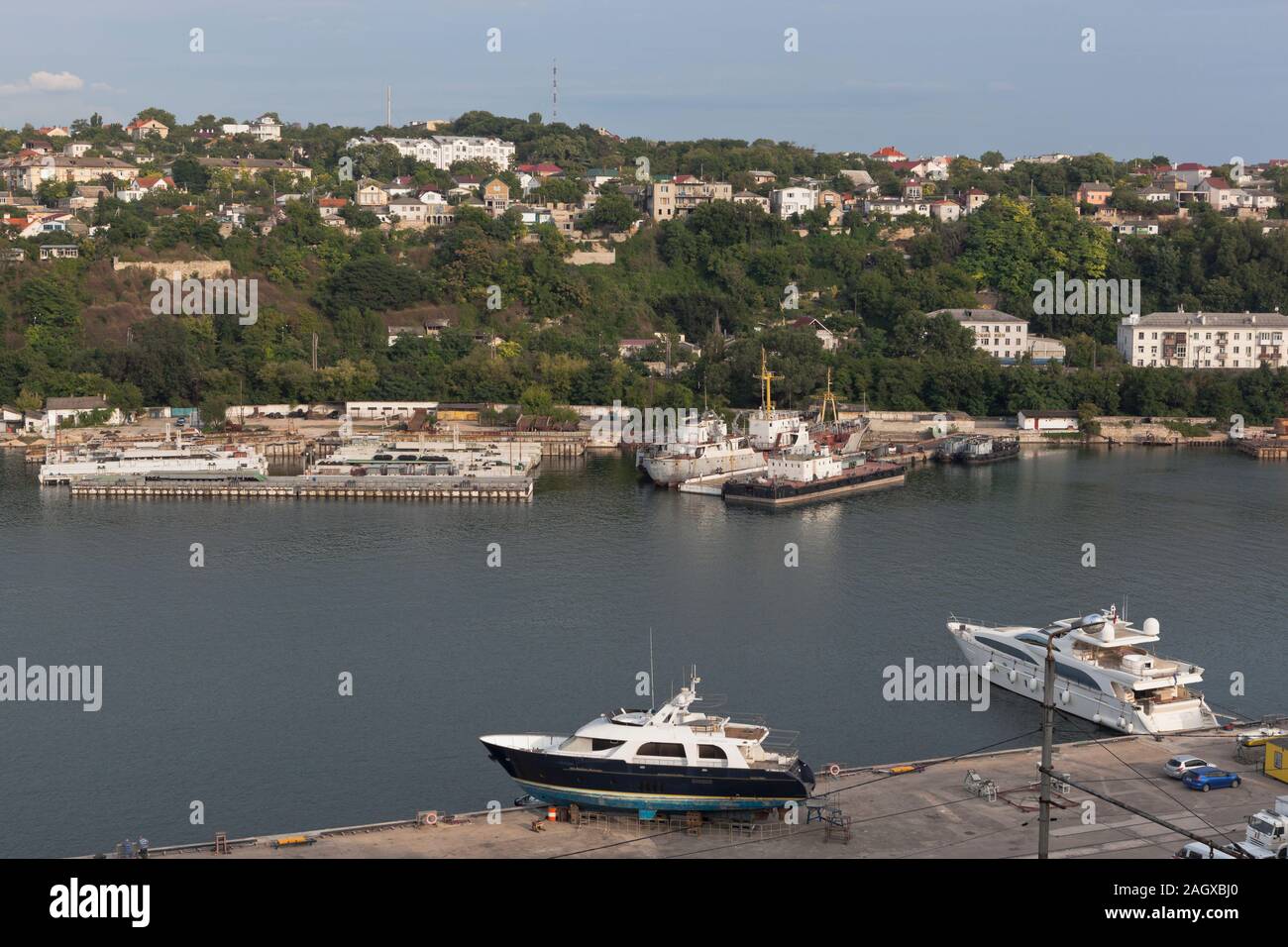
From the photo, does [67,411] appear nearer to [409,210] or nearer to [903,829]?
[409,210]

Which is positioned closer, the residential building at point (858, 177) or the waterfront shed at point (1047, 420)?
the waterfront shed at point (1047, 420)

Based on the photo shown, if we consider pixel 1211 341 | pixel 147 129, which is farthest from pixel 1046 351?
pixel 147 129

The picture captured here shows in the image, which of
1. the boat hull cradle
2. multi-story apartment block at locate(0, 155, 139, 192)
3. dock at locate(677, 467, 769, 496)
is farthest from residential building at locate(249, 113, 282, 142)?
the boat hull cradle

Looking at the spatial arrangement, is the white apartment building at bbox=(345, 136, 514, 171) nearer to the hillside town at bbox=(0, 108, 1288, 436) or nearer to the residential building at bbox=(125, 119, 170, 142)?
the hillside town at bbox=(0, 108, 1288, 436)

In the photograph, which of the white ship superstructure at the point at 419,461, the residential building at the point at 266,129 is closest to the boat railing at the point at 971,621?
the white ship superstructure at the point at 419,461

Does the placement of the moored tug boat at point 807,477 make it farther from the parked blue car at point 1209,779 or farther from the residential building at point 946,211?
the residential building at point 946,211
